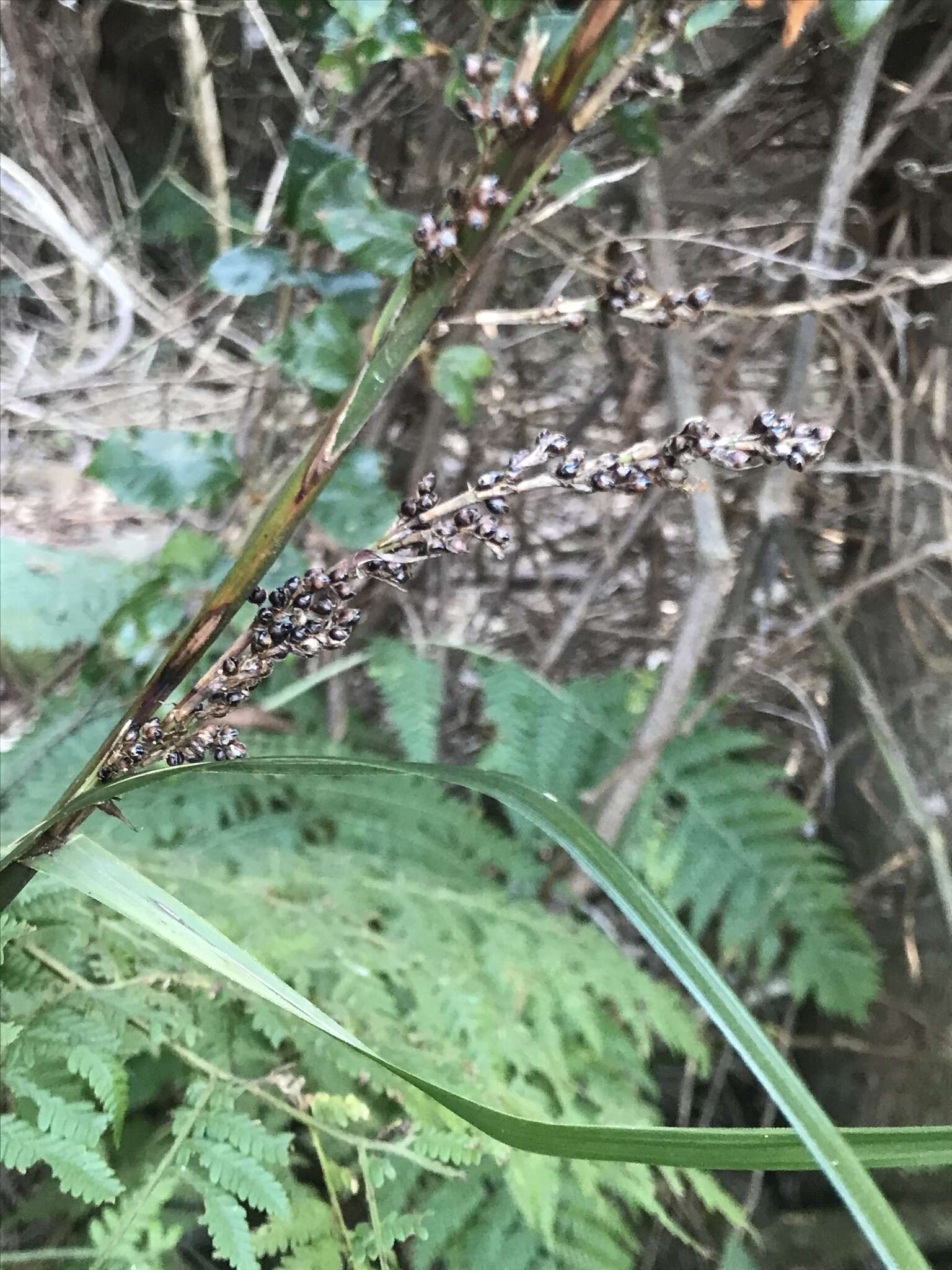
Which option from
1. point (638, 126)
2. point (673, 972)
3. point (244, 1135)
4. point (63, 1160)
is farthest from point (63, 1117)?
point (638, 126)

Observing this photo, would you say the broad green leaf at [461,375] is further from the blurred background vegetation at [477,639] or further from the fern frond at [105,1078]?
the fern frond at [105,1078]

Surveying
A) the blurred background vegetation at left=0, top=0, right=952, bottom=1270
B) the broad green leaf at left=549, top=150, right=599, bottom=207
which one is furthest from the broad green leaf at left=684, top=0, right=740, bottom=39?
the broad green leaf at left=549, top=150, right=599, bottom=207

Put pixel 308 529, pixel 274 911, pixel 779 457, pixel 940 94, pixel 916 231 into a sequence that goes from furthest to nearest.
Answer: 1. pixel 308 529
2. pixel 916 231
3. pixel 940 94
4. pixel 274 911
5. pixel 779 457

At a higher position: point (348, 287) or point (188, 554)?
point (348, 287)

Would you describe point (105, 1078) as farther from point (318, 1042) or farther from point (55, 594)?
point (55, 594)

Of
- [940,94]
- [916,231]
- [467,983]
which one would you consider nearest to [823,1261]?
[467,983]

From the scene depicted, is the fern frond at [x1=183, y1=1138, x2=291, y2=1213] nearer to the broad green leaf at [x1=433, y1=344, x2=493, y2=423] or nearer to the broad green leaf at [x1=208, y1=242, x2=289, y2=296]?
the broad green leaf at [x1=433, y1=344, x2=493, y2=423]

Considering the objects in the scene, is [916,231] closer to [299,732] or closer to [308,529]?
[308,529]
